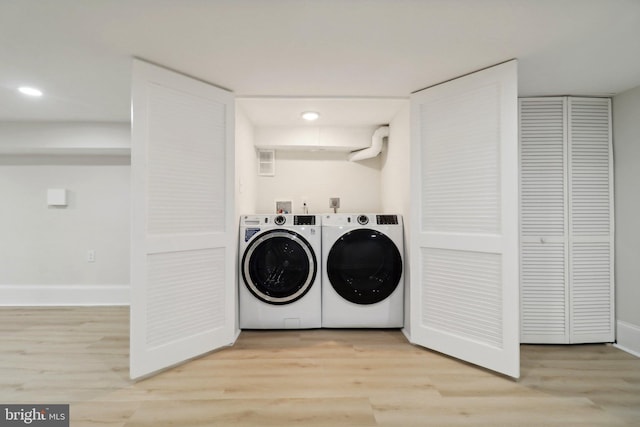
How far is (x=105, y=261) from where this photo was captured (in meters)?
3.20

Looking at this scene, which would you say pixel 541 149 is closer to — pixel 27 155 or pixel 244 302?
pixel 244 302

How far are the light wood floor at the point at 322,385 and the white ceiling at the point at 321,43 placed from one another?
6.42 ft

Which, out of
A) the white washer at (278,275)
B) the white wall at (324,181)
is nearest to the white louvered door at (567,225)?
the white wall at (324,181)

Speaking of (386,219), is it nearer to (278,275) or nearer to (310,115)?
(278,275)

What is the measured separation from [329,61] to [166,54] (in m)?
0.97

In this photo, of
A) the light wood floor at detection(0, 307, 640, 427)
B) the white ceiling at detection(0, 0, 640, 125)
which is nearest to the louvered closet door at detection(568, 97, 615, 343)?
the light wood floor at detection(0, 307, 640, 427)

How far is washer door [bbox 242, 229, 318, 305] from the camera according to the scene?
2.35 meters

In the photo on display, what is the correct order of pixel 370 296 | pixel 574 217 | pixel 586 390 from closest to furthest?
1. pixel 586 390
2. pixel 574 217
3. pixel 370 296

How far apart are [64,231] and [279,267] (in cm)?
273

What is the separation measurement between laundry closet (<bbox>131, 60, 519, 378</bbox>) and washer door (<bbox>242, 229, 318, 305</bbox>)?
0.16 metres

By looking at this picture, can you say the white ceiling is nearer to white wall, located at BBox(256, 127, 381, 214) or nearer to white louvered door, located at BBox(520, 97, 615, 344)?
white louvered door, located at BBox(520, 97, 615, 344)

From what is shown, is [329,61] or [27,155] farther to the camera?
[27,155]

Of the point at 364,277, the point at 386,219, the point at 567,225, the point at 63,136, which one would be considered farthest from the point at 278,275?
the point at 63,136

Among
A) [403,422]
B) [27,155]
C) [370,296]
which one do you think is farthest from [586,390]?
[27,155]
